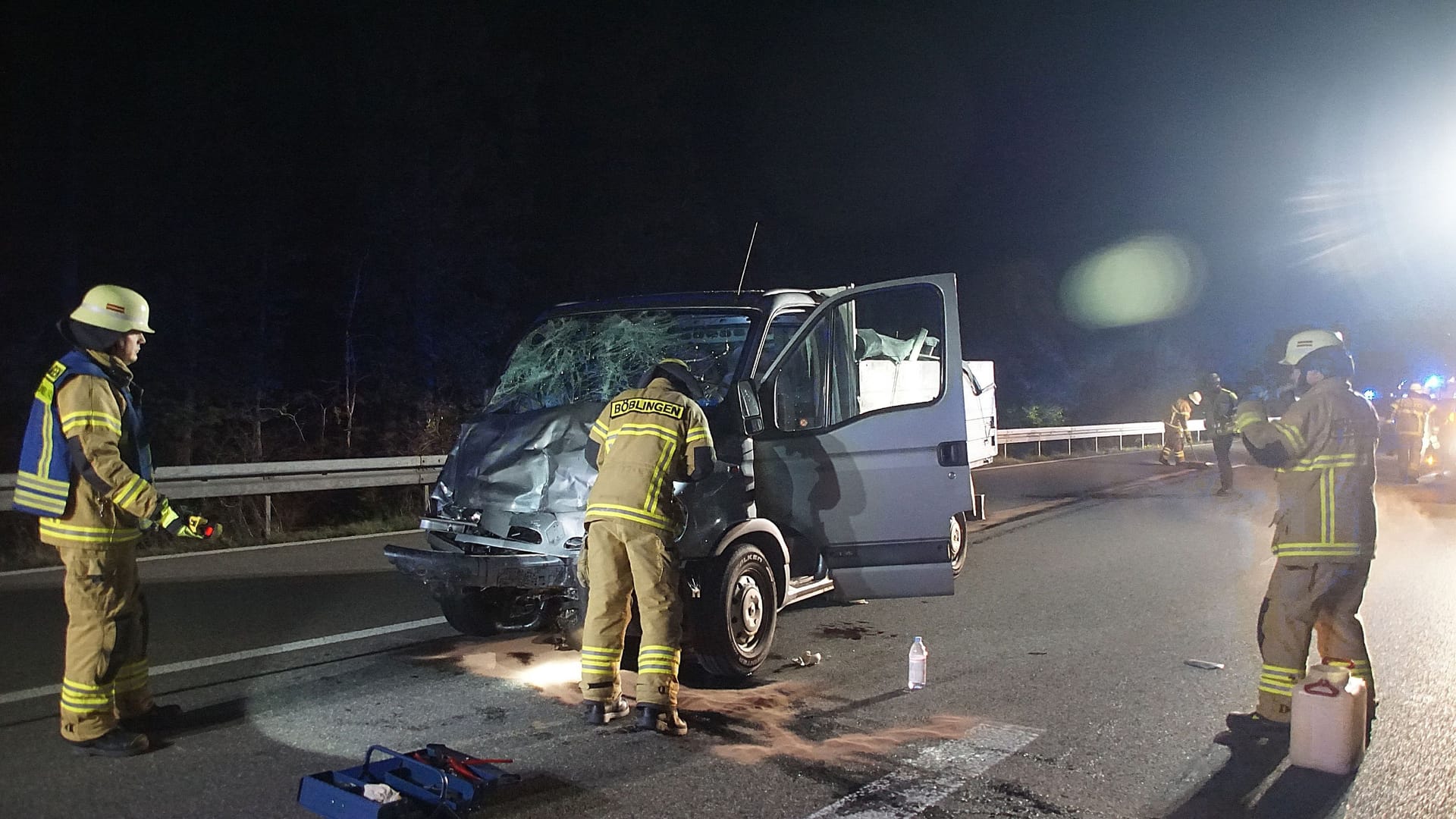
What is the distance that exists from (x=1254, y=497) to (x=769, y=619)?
40.2ft

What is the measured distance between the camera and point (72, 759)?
428cm

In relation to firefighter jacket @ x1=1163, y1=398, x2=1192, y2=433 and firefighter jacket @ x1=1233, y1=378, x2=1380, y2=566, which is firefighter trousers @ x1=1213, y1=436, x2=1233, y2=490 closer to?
firefighter jacket @ x1=1163, y1=398, x2=1192, y2=433

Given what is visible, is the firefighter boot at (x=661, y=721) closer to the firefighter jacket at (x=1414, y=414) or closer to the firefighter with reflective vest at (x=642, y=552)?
the firefighter with reflective vest at (x=642, y=552)

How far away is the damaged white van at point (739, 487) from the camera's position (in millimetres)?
5465

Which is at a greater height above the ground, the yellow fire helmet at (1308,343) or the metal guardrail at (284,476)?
the yellow fire helmet at (1308,343)

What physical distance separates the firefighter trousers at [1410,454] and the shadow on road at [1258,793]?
16.3 metres

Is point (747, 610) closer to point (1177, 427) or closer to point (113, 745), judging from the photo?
point (113, 745)

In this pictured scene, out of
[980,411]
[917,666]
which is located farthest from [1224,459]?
[917,666]

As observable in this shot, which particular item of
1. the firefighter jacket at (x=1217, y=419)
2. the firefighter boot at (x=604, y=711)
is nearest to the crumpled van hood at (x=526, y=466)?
the firefighter boot at (x=604, y=711)

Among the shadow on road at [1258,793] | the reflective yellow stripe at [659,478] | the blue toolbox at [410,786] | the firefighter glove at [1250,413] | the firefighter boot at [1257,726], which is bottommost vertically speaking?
the shadow on road at [1258,793]

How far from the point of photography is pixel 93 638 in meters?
4.34

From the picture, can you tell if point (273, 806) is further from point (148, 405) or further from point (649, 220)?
point (649, 220)

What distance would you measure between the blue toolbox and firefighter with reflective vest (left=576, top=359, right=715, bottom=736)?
0.97m

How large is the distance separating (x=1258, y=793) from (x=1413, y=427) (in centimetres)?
1680
